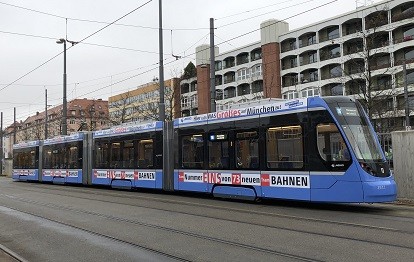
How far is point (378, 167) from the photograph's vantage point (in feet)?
37.3

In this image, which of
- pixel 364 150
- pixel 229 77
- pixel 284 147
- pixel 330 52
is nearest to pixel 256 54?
pixel 229 77

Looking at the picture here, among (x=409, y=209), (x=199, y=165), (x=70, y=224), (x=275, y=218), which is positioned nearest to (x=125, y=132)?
(x=199, y=165)

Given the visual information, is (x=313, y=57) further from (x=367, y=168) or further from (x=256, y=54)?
(x=367, y=168)

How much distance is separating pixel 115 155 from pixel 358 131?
42.7 feet

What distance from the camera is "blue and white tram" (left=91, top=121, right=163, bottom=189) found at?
18.5 meters

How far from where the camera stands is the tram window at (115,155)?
830 inches

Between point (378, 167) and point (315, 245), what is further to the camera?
point (378, 167)

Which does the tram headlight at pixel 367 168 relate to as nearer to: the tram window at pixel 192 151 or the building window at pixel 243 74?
the tram window at pixel 192 151

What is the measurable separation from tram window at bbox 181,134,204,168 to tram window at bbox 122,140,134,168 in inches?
156

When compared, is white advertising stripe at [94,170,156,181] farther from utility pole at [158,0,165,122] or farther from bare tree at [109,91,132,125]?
bare tree at [109,91,132,125]

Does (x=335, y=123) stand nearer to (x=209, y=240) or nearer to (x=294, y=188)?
(x=294, y=188)

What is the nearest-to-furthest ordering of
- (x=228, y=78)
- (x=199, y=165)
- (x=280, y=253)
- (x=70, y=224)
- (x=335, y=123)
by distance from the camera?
(x=280, y=253) → (x=70, y=224) → (x=335, y=123) → (x=199, y=165) → (x=228, y=78)

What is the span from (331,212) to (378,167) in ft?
5.58

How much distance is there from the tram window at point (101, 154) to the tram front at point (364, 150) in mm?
13352
